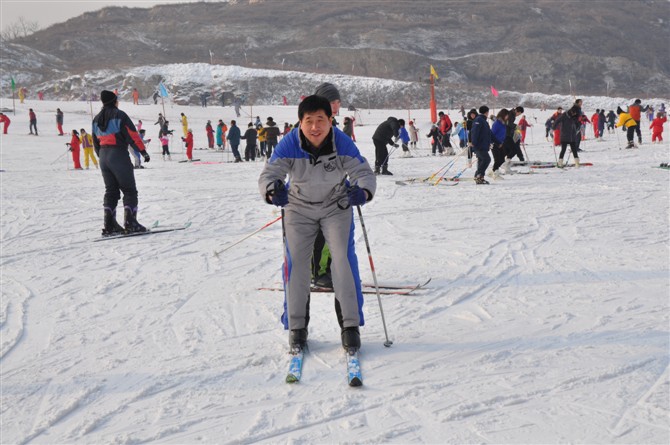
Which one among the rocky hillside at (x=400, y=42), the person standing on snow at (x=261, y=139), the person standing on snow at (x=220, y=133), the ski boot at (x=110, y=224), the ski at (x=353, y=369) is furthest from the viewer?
the rocky hillside at (x=400, y=42)

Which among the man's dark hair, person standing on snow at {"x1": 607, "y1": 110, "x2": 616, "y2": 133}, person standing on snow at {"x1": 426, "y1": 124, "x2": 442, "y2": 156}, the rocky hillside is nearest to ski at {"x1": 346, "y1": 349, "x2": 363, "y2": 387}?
the man's dark hair

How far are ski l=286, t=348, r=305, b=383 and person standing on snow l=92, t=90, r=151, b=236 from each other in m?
4.52

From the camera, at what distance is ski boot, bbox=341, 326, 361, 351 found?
10.8 ft

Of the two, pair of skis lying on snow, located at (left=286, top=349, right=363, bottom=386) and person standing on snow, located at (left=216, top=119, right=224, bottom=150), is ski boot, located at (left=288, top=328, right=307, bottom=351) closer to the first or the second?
pair of skis lying on snow, located at (left=286, top=349, right=363, bottom=386)

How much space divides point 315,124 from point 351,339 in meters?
1.18

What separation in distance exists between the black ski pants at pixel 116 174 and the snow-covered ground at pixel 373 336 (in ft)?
1.83

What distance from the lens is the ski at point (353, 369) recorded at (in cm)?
294

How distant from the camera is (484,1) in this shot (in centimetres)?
10244

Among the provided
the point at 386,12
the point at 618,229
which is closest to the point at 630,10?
the point at 386,12

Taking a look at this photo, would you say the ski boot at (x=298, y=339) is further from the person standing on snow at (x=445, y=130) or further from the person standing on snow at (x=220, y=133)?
the person standing on snow at (x=220, y=133)

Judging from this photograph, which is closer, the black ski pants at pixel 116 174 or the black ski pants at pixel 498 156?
the black ski pants at pixel 116 174

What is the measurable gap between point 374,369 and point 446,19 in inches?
3896

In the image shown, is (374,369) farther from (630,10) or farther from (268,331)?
(630,10)

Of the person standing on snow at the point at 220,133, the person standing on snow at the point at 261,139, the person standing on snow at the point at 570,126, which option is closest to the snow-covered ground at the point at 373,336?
the person standing on snow at the point at 570,126
